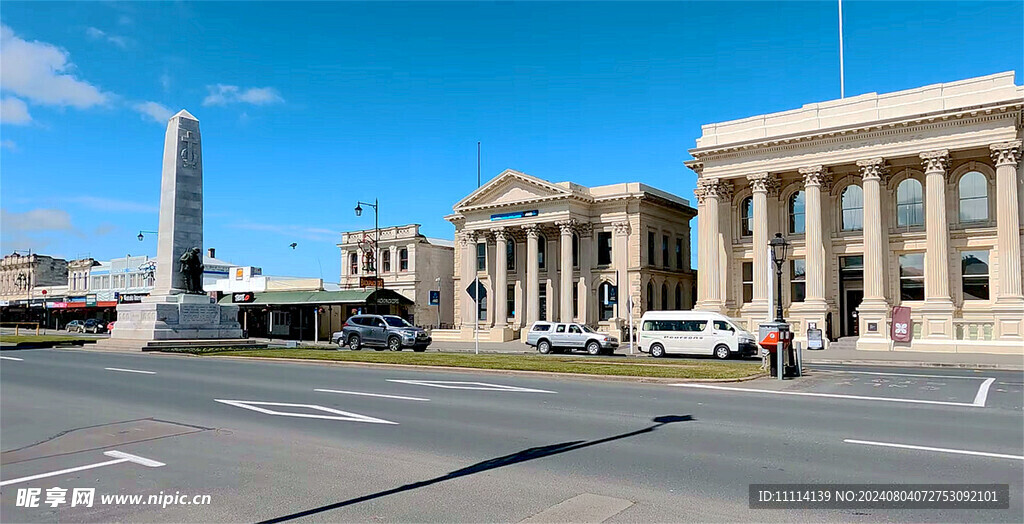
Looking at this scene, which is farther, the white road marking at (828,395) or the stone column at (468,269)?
the stone column at (468,269)

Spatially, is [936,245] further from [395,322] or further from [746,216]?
[395,322]

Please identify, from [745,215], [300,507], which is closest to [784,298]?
[745,215]

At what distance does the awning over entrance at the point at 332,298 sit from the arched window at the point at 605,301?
16073 mm

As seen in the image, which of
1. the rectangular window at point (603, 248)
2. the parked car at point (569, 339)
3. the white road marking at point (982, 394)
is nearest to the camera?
the white road marking at point (982, 394)

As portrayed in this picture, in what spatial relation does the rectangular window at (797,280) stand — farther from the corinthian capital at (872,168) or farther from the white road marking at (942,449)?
the white road marking at (942,449)

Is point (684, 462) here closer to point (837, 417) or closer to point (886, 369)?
point (837, 417)

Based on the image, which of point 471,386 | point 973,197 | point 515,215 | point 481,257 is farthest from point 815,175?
point 471,386

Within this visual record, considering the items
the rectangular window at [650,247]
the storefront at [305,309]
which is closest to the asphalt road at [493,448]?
the rectangular window at [650,247]

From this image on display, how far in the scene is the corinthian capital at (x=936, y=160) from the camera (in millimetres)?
36281

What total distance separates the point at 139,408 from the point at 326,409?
11.3 ft

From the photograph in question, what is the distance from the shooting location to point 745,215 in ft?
149

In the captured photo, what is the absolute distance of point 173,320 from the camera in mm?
34219

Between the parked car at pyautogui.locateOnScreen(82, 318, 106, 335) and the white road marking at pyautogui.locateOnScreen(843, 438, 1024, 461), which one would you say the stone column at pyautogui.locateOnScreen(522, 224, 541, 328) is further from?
the white road marking at pyautogui.locateOnScreen(843, 438, 1024, 461)

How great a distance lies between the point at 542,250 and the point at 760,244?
18.8 m
